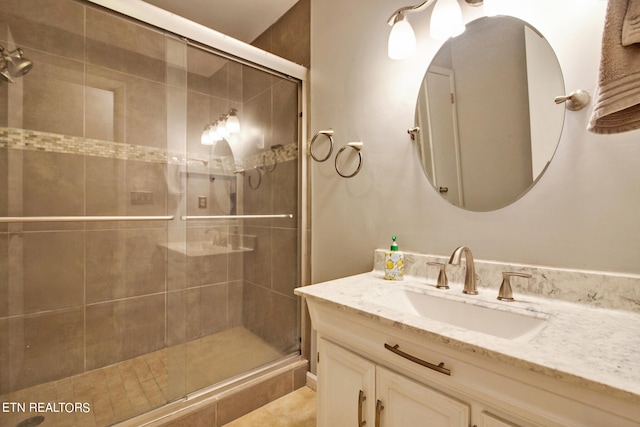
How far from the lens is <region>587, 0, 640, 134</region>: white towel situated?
629 millimetres

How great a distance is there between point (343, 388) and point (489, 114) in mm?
1079

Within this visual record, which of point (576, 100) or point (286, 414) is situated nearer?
point (576, 100)

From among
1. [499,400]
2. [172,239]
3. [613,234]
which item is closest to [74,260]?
[172,239]

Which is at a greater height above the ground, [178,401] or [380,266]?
[380,266]

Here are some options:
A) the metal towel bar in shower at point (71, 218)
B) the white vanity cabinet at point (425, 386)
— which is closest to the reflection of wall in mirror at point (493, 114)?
the white vanity cabinet at point (425, 386)

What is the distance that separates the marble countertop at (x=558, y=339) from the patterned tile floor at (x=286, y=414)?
0.92 m

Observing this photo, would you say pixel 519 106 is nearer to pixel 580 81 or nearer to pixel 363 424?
pixel 580 81

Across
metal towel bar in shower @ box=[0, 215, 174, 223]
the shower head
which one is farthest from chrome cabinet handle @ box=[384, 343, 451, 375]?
the shower head

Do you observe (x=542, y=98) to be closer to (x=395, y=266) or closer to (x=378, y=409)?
(x=395, y=266)

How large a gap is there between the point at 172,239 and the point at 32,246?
1.96ft

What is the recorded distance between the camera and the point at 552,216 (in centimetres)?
92

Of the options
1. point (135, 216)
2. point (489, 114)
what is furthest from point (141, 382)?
point (489, 114)

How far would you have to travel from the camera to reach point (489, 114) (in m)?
1.06

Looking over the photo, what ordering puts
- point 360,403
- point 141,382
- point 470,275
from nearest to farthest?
1. point 360,403
2. point 470,275
3. point 141,382
